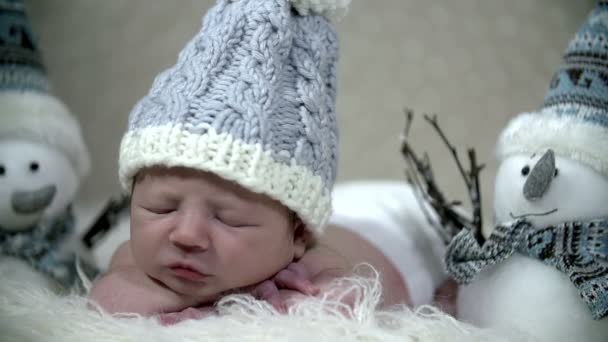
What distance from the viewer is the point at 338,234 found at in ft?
3.67

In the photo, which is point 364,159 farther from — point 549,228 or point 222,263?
point 222,263

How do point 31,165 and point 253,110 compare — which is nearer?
point 253,110

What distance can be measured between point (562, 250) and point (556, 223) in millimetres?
40

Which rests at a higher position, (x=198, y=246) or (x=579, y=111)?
(x=579, y=111)

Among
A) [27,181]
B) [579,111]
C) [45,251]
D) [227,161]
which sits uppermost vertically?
[579,111]

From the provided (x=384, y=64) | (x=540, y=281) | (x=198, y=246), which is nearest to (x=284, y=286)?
(x=198, y=246)

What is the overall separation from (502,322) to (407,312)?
0.51 feet

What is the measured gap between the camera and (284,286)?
0.86 meters

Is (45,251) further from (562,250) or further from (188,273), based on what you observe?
(562,250)

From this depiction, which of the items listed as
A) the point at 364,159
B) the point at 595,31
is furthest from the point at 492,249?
the point at 364,159

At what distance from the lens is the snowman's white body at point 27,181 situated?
3.38 ft

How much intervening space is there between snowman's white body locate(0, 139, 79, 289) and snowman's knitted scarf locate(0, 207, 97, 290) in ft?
0.03

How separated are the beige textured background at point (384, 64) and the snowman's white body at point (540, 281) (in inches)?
27.1

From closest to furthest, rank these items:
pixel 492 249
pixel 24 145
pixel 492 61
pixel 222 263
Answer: pixel 222 263, pixel 492 249, pixel 24 145, pixel 492 61
